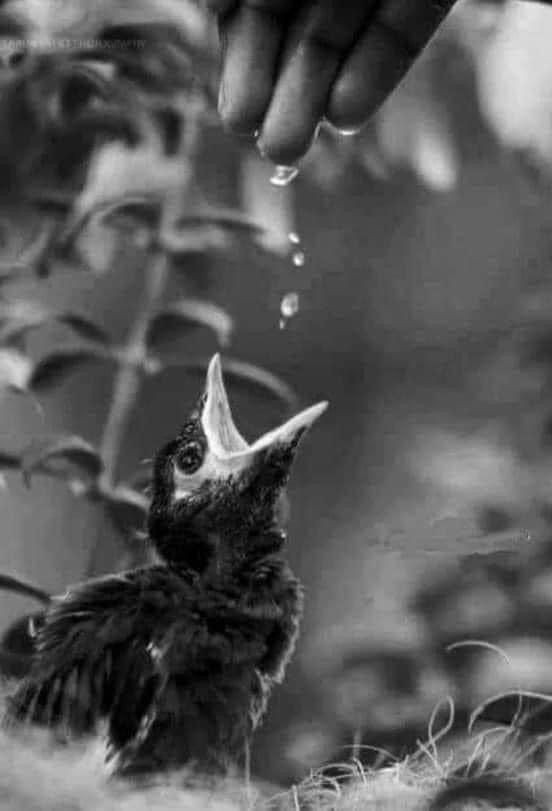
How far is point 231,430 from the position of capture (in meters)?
0.97

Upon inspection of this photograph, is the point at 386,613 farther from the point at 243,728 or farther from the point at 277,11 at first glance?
the point at 277,11

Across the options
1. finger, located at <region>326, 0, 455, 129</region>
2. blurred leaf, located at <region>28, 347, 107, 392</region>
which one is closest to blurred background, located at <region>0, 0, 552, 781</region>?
blurred leaf, located at <region>28, 347, 107, 392</region>

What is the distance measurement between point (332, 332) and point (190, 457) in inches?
6.1

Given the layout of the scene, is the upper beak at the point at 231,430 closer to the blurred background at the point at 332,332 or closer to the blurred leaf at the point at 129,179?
the blurred background at the point at 332,332

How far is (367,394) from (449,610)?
0.18m

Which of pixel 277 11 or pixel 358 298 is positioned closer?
pixel 277 11

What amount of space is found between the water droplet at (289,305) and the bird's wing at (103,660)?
0.77 feet

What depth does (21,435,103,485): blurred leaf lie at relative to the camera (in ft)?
3.41

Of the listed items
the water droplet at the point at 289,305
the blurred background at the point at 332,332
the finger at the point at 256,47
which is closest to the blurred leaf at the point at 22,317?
the blurred background at the point at 332,332

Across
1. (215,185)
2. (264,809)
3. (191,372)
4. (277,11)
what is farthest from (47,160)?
(264,809)

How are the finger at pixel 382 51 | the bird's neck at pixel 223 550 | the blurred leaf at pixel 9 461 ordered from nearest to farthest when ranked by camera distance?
the finger at pixel 382 51 < the bird's neck at pixel 223 550 < the blurred leaf at pixel 9 461

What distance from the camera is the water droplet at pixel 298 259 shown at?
1025 mm

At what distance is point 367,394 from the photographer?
38.1 inches

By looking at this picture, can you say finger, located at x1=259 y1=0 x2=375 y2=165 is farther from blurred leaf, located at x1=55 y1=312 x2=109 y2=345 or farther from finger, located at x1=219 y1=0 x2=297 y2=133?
blurred leaf, located at x1=55 y1=312 x2=109 y2=345
